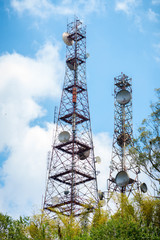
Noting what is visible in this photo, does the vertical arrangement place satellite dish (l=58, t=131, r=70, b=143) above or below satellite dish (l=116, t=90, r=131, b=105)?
below

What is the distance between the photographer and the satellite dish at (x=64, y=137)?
3928cm

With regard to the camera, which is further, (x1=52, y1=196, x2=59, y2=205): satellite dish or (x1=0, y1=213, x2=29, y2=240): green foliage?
(x1=52, y1=196, x2=59, y2=205): satellite dish

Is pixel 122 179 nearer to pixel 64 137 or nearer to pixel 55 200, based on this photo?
pixel 55 200

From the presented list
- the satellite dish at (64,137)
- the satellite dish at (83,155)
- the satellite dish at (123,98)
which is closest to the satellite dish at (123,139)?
the satellite dish at (123,98)

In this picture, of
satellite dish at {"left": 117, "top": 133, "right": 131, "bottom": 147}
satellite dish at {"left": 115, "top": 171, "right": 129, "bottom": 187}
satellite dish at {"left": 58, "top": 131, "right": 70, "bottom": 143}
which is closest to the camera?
satellite dish at {"left": 115, "top": 171, "right": 129, "bottom": 187}

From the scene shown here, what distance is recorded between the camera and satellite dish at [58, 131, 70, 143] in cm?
3928

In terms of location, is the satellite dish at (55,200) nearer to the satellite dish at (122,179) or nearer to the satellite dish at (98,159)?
the satellite dish at (122,179)

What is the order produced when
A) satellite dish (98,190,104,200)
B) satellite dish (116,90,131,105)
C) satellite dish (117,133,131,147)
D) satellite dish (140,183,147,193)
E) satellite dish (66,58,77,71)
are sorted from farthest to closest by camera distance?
satellite dish (66,58,77,71), satellite dish (117,133,131,147), satellite dish (98,190,104,200), satellite dish (116,90,131,105), satellite dish (140,183,147,193)

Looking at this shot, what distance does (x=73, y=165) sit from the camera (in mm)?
38469

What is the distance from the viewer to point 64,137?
39.4 meters

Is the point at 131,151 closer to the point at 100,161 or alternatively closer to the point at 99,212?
the point at 99,212

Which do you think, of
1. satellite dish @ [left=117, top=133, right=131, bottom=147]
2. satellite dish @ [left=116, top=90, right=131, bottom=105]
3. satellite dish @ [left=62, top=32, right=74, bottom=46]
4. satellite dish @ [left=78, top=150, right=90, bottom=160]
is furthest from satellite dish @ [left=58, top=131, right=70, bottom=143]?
satellite dish @ [left=62, top=32, right=74, bottom=46]

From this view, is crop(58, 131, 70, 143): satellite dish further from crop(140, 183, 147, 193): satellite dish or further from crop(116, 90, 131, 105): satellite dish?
crop(140, 183, 147, 193): satellite dish

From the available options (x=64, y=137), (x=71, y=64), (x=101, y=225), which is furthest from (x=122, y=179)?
(x=71, y=64)
